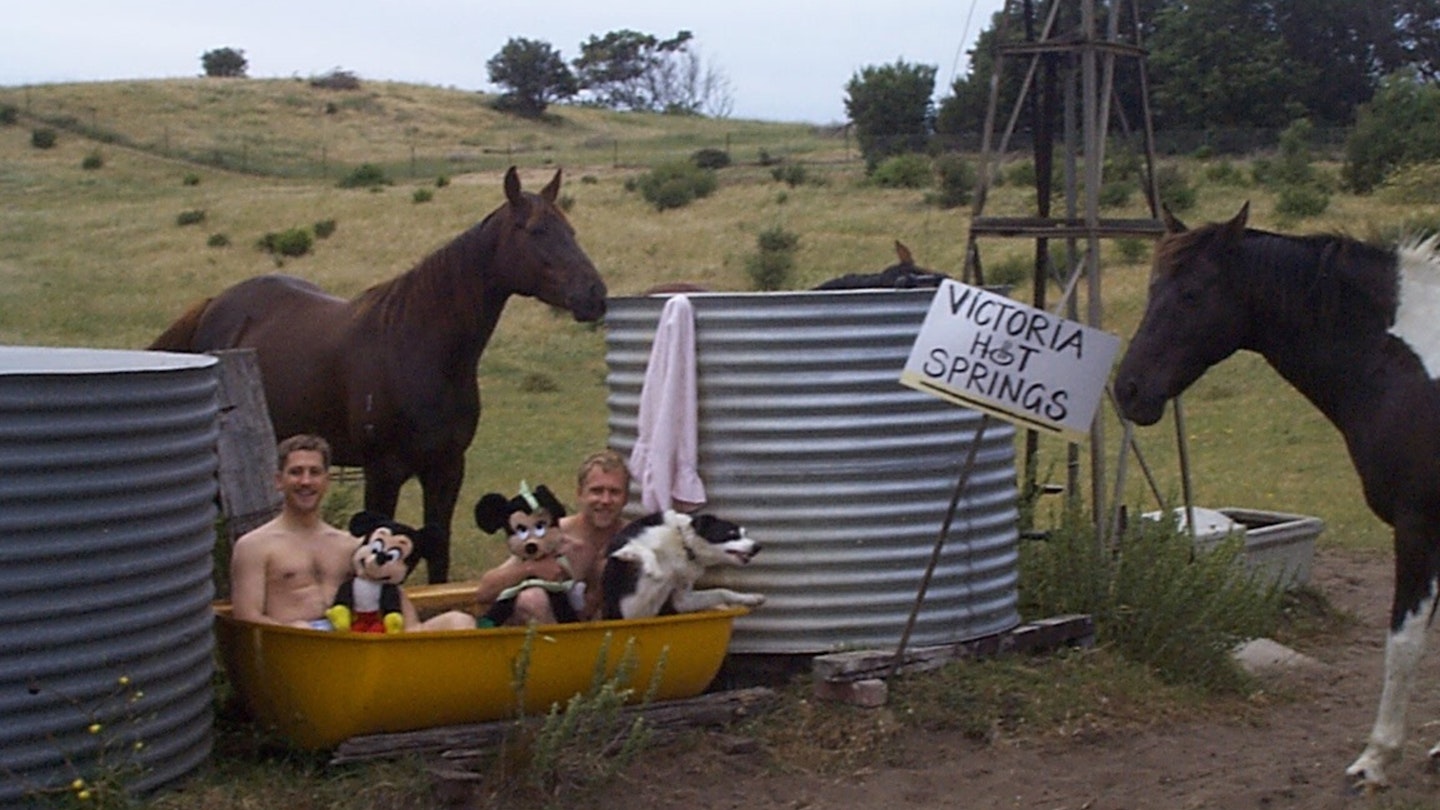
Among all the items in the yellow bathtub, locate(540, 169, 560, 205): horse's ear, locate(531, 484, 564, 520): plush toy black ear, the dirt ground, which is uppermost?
locate(540, 169, 560, 205): horse's ear

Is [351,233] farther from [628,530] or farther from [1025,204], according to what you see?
[628,530]

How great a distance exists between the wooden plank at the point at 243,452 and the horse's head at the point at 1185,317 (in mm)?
3332

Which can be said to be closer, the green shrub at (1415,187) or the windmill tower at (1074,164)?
the windmill tower at (1074,164)

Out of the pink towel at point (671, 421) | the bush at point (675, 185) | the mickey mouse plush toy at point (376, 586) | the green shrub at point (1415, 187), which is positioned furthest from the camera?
the bush at point (675, 185)

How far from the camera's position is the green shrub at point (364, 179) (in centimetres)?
5037

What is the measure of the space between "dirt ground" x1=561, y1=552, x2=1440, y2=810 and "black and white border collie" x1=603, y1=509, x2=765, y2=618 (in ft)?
1.68

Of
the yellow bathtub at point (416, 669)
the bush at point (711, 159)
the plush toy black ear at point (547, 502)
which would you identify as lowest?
the yellow bathtub at point (416, 669)

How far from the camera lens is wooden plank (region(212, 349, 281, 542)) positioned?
6.25 metres

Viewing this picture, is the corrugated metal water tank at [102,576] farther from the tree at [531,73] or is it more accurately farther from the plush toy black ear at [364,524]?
the tree at [531,73]

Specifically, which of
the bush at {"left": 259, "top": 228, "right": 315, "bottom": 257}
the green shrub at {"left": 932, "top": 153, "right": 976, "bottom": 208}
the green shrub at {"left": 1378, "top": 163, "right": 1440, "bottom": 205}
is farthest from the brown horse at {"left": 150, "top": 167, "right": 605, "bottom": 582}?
the green shrub at {"left": 932, "top": 153, "right": 976, "bottom": 208}

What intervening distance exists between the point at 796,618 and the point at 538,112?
79472 millimetres

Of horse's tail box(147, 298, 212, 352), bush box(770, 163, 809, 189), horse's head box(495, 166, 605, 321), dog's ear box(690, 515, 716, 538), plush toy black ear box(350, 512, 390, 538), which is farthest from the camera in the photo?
bush box(770, 163, 809, 189)

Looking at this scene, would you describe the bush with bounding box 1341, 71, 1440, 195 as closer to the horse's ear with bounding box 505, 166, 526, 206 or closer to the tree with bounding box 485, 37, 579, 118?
the horse's ear with bounding box 505, 166, 526, 206

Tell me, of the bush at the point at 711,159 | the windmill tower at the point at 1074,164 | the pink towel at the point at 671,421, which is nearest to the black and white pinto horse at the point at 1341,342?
the windmill tower at the point at 1074,164
